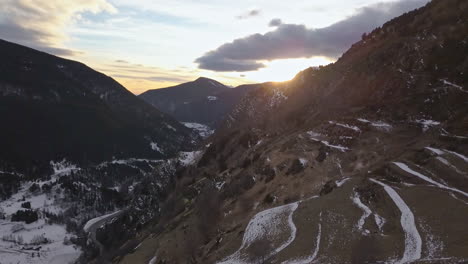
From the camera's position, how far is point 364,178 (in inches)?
3378

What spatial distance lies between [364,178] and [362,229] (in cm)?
2138

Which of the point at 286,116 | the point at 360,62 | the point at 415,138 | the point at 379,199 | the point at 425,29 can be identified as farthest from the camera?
the point at 286,116

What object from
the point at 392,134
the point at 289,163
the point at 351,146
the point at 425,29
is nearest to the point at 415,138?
the point at 392,134

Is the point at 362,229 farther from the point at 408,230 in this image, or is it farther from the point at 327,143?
the point at 327,143

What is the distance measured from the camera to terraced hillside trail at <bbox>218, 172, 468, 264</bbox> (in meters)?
56.6

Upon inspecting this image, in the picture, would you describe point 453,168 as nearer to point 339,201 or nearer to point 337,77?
point 339,201

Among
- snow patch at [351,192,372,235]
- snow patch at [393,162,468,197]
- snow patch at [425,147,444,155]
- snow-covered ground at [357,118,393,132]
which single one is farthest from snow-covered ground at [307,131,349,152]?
snow patch at [351,192,372,235]

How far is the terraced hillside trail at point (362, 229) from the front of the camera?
5659 cm

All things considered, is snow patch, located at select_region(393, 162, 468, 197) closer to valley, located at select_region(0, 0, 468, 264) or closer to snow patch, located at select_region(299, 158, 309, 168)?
valley, located at select_region(0, 0, 468, 264)

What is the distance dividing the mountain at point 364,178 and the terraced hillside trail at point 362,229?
255 mm

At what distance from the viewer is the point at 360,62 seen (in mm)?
171000

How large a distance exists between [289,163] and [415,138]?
33398mm

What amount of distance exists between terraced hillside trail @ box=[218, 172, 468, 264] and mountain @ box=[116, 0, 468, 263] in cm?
25

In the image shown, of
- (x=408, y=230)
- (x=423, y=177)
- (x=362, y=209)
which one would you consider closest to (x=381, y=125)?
(x=423, y=177)
